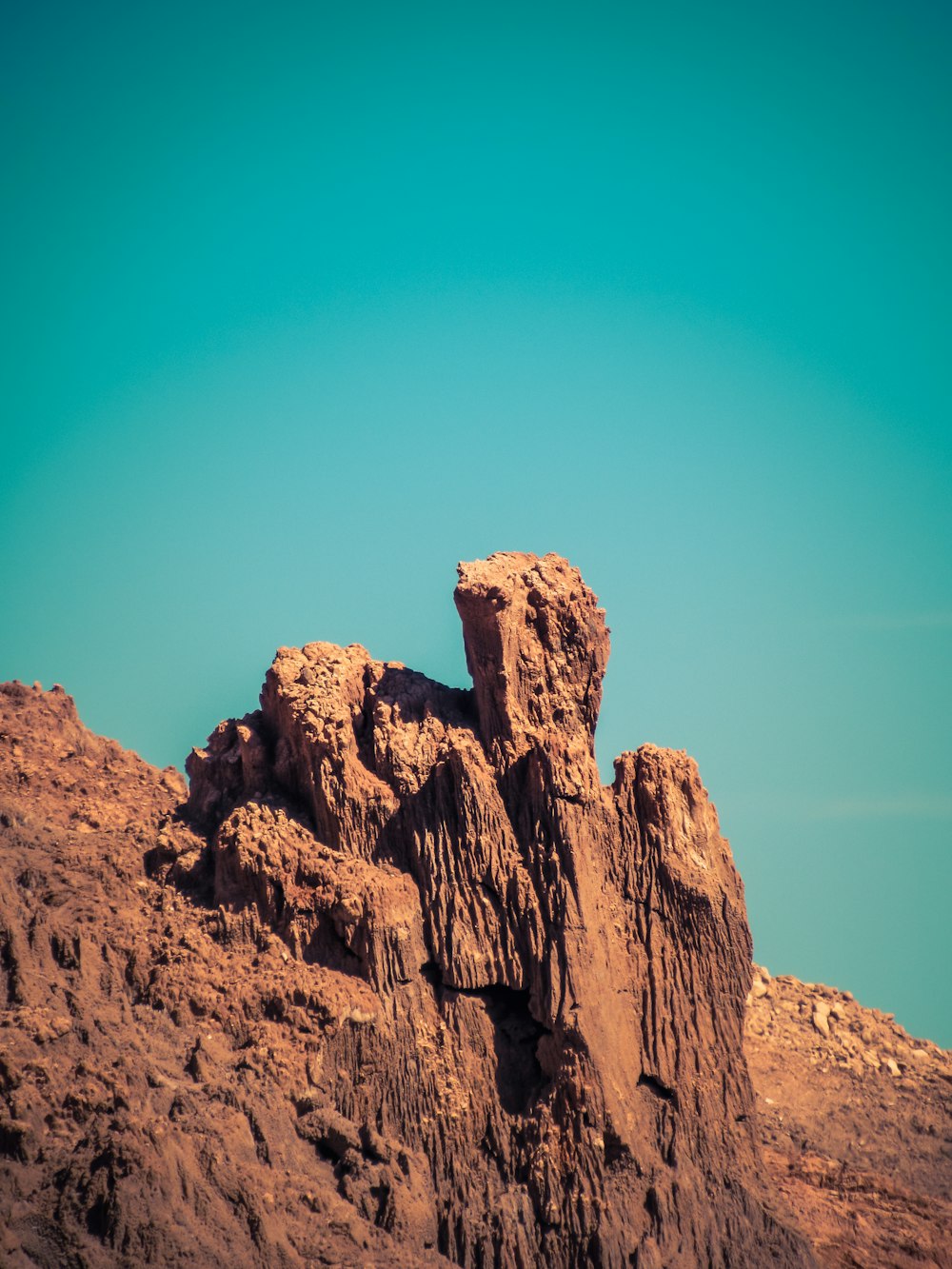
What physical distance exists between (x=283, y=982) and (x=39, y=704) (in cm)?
1280

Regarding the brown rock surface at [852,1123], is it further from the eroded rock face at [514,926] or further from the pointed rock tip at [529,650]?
the pointed rock tip at [529,650]

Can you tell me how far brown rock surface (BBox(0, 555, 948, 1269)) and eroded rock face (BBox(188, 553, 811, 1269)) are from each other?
6 cm

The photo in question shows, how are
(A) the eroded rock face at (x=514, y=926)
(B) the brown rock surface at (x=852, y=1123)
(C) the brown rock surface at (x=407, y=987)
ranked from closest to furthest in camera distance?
(C) the brown rock surface at (x=407, y=987) < (A) the eroded rock face at (x=514, y=926) < (B) the brown rock surface at (x=852, y=1123)

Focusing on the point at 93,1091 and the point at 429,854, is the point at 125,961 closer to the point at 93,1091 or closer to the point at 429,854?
the point at 93,1091

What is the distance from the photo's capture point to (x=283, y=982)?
133 feet

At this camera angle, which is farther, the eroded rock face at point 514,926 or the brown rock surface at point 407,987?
the eroded rock face at point 514,926

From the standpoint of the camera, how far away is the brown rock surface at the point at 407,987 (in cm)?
3728

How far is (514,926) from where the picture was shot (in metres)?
41.4

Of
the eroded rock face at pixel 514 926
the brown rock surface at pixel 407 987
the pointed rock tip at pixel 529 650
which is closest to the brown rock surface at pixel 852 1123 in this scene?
the brown rock surface at pixel 407 987

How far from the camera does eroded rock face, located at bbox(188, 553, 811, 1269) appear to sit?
3912cm

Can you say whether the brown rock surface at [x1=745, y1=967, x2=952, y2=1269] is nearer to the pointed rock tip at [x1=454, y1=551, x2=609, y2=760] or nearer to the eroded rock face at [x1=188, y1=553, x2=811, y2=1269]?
the eroded rock face at [x1=188, y1=553, x2=811, y2=1269]

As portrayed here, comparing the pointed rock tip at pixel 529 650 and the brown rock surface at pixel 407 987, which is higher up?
the pointed rock tip at pixel 529 650

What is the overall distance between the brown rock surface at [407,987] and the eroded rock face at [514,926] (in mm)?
61

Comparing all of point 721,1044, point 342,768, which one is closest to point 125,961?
point 342,768
